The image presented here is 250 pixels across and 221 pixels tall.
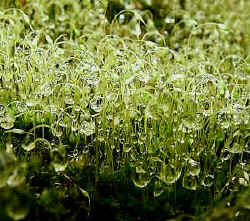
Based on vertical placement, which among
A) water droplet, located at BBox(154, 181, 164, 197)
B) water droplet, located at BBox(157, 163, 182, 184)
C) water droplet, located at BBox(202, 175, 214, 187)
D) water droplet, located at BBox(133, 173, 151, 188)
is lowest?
water droplet, located at BBox(202, 175, 214, 187)

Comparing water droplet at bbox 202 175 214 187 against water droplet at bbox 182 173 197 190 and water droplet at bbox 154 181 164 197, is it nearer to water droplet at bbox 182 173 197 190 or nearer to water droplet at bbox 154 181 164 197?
water droplet at bbox 182 173 197 190

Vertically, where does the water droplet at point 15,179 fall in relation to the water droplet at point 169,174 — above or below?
above

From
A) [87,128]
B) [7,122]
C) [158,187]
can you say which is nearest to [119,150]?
[87,128]

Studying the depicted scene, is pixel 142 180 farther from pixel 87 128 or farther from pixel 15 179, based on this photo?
pixel 15 179

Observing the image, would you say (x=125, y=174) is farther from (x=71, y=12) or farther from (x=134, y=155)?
(x=71, y=12)

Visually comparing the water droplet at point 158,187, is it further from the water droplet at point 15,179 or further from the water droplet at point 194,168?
the water droplet at point 15,179

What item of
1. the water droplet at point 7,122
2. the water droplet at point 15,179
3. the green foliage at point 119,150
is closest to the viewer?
the water droplet at point 15,179

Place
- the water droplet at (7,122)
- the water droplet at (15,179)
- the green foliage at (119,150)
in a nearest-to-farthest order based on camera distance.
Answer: the water droplet at (15,179) → the green foliage at (119,150) → the water droplet at (7,122)

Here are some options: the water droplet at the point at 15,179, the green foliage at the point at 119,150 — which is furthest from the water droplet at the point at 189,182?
the water droplet at the point at 15,179

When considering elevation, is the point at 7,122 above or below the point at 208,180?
above

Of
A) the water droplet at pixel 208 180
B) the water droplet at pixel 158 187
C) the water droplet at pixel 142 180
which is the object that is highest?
the water droplet at pixel 142 180

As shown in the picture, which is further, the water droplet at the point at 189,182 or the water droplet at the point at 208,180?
the water droplet at the point at 208,180

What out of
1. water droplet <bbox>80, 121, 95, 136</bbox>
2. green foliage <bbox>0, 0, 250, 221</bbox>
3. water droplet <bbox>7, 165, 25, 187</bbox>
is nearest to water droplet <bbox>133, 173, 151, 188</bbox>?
green foliage <bbox>0, 0, 250, 221</bbox>

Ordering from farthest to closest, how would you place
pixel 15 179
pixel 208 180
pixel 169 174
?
pixel 208 180, pixel 169 174, pixel 15 179
